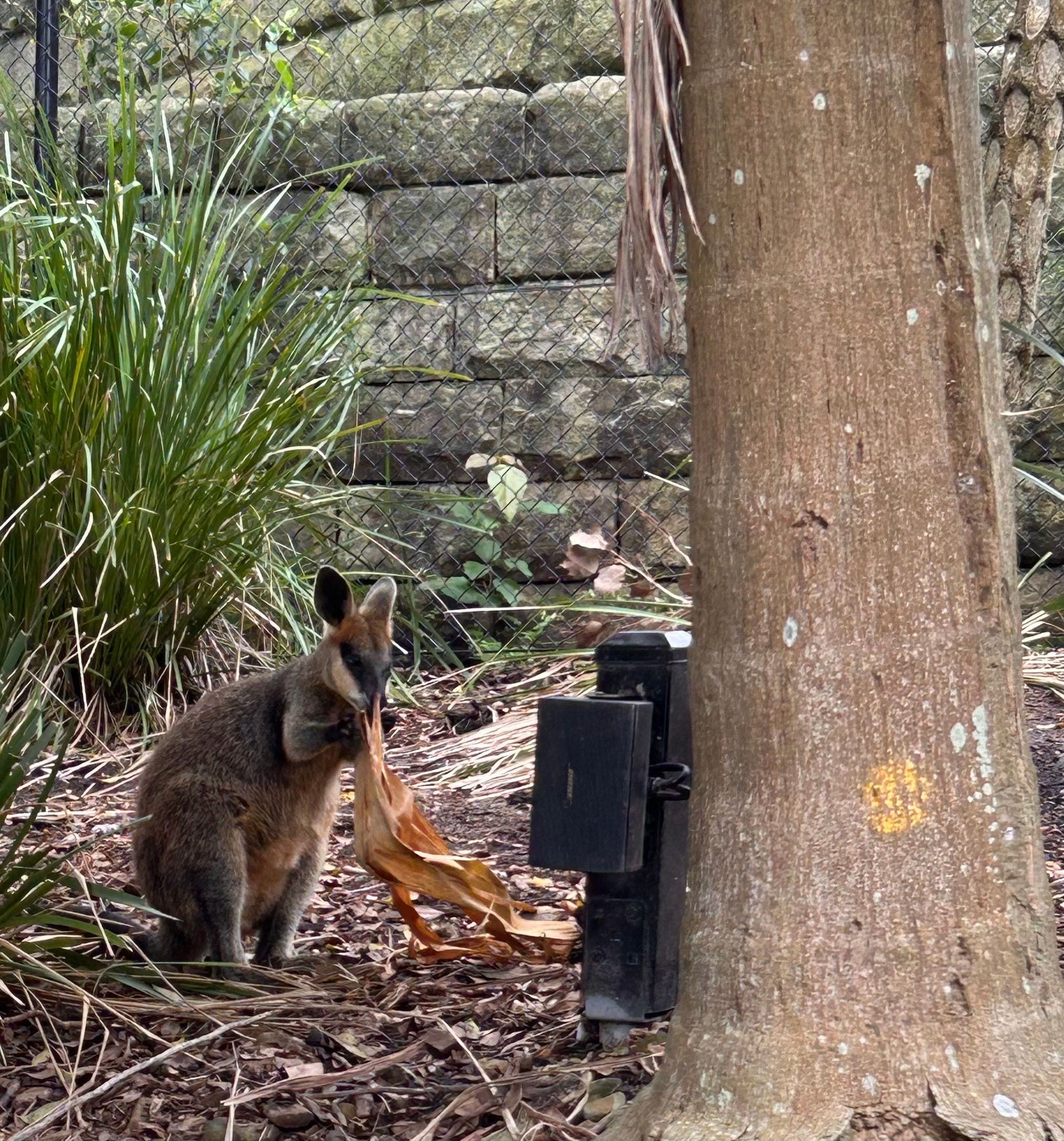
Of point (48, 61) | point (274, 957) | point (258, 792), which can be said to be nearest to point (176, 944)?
point (274, 957)

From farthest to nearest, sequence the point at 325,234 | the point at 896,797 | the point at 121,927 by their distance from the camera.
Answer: the point at 325,234, the point at 121,927, the point at 896,797

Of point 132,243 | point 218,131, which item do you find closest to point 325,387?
point 132,243

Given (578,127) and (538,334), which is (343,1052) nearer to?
(538,334)

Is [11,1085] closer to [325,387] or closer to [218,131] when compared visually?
[325,387]

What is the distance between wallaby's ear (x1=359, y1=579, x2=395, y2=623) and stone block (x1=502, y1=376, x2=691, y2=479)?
3.34 m

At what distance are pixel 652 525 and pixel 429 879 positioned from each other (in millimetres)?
4124

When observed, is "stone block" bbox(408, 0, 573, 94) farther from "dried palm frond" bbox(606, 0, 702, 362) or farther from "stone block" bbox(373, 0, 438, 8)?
"dried palm frond" bbox(606, 0, 702, 362)

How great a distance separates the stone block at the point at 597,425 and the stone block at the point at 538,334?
74mm

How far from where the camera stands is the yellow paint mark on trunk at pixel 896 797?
2070 millimetres

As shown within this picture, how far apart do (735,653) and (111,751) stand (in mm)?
3995

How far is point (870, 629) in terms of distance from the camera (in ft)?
6.83

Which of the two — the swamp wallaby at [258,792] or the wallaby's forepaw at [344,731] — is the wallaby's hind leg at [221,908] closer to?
the swamp wallaby at [258,792]

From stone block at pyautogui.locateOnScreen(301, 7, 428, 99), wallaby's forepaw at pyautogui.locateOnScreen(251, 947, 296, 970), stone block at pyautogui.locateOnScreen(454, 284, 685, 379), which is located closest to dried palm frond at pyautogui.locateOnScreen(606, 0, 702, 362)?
wallaby's forepaw at pyautogui.locateOnScreen(251, 947, 296, 970)

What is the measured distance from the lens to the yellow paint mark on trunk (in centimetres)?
207
